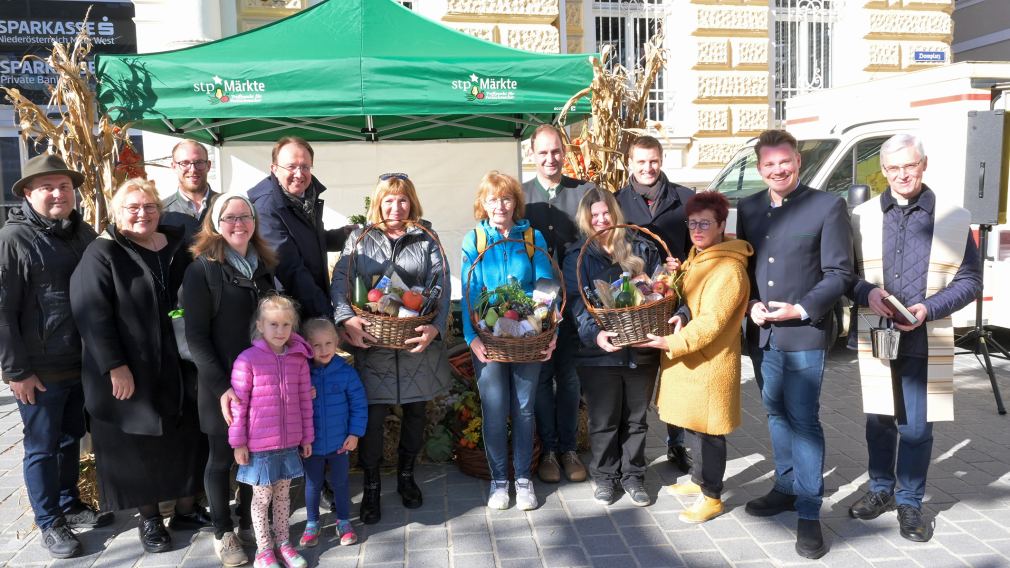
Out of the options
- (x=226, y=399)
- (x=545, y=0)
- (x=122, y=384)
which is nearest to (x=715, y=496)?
(x=226, y=399)

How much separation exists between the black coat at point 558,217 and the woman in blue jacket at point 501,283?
0.93 ft

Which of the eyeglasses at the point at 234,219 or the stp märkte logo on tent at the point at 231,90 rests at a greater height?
the stp märkte logo on tent at the point at 231,90

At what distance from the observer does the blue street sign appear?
1162cm

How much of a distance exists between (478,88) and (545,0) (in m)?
5.53


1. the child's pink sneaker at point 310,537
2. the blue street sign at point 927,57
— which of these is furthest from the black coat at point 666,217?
the blue street sign at point 927,57

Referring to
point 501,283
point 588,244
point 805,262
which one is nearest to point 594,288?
point 588,244

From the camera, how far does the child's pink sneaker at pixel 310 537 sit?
11.4ft

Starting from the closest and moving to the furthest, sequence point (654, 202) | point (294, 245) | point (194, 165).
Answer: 1. point (294, 245)
2. point (194, 165)
3. point (654, 202)

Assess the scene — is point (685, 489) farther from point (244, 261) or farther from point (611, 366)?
point (244, 261)

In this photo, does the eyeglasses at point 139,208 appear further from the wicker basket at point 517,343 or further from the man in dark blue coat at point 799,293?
the man in dark blue coat at point 799,293

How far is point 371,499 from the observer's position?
3.76 meters

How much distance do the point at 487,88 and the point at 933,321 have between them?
3.23 metres

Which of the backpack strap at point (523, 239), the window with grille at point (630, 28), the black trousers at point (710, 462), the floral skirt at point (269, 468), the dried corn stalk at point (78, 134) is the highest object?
the window with grille at point (630, 28)

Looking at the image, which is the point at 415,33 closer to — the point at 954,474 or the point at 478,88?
the point at 478,88
